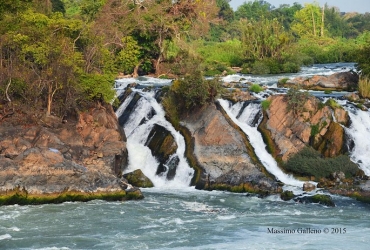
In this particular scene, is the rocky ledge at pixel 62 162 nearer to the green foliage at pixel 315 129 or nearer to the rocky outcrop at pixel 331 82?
the green foliage at pixel 315 129

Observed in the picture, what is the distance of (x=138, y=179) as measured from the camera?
2553 centimetres

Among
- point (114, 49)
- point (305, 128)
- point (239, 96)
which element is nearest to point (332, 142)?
point (305, 128)

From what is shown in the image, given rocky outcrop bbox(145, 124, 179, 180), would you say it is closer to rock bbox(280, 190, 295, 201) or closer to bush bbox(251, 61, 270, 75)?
rock bbox(280, 190, 295, 201)

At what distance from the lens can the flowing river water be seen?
17734mm

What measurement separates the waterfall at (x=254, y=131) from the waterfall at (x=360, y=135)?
2851mm

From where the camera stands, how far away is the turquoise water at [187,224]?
58.0 ft

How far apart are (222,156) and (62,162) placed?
621 centimetres

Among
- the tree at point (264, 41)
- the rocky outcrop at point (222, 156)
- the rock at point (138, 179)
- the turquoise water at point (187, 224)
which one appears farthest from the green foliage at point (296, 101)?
the tree at point (264, 41)

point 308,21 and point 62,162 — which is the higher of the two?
point 308,21

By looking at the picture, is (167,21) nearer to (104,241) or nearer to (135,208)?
(135,208)

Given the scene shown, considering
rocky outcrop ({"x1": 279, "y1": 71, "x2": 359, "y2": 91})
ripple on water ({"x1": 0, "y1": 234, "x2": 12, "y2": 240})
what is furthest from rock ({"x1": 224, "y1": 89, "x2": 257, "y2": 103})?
ripple on water ({"x1": 0, "y1": 234, "x2": 12, "y2": 240})

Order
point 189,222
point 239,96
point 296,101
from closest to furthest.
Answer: point 189,222 → point 296,101 → point 239,96

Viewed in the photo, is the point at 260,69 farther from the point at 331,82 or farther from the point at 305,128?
the point at 305,128

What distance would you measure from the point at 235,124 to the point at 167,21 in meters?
14.7
